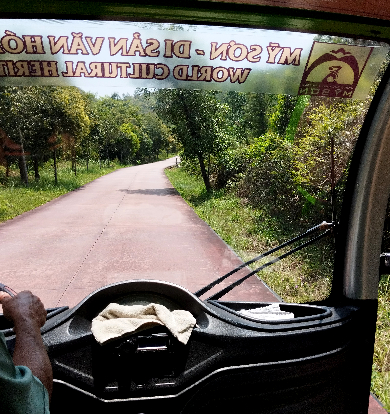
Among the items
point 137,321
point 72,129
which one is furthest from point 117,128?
point 137,321

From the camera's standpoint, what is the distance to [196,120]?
1684 mm

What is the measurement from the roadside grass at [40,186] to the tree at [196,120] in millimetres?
351

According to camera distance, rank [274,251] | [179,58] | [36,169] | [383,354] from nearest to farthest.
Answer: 1. [179,58]
2. [36,169]
3. [274,251]
4. [383,354]

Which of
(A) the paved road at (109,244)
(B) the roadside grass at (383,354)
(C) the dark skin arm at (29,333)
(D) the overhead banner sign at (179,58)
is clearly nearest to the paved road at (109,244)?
(A) the paved road at (109,244)

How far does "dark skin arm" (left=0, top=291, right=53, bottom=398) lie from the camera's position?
1.22m

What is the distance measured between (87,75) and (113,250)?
0.74m

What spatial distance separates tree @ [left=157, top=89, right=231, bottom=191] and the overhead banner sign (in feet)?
0.20

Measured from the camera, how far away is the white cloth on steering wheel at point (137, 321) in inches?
61.3

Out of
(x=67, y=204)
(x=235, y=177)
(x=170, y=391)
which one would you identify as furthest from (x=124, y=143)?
(x=170, y=391)

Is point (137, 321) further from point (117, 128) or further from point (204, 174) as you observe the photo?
point (117, 128)

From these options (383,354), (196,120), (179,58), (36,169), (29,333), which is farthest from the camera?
(383,354)

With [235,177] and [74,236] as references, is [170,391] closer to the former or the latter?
[74,236]

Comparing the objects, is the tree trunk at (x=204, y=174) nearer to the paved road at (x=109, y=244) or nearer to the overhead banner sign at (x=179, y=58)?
the paved road at (x=109, y=244)

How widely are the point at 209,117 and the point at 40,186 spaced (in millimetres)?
765
